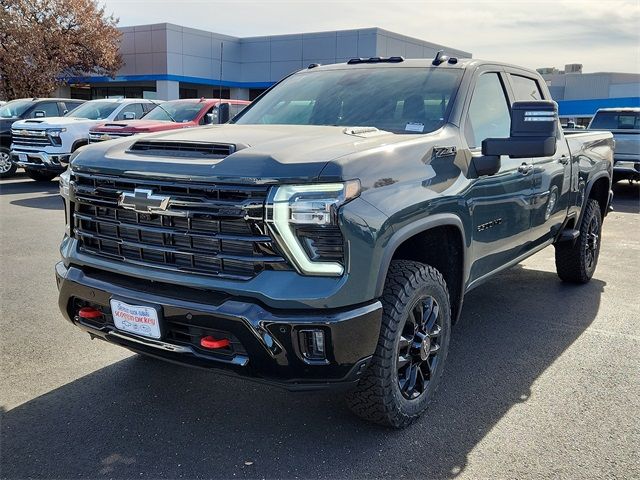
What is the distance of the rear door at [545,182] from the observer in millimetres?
4512

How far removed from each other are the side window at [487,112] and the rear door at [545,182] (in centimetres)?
27

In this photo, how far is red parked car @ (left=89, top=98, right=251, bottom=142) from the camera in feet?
38.0

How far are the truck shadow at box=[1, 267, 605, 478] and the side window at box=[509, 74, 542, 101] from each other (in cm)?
197

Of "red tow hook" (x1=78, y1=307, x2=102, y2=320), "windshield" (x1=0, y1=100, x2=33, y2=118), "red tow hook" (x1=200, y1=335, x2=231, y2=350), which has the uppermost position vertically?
"windshield" (x1=0, y1=100, x2=33, y2=118)

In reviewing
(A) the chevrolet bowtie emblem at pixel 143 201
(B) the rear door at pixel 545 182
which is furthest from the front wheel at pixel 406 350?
(B) the rear door at pixel 545 182

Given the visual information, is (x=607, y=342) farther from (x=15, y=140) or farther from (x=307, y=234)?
(x=15, y=140)

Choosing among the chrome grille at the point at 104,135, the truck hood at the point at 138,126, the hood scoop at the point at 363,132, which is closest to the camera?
the hood scoop at the point at 363,132

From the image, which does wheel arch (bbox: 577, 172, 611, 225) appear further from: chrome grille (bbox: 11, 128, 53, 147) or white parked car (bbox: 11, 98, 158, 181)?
chrome grille (bbox: 11, 128, 53, 147)

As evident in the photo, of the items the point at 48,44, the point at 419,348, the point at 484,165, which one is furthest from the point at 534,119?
the point at 48,44

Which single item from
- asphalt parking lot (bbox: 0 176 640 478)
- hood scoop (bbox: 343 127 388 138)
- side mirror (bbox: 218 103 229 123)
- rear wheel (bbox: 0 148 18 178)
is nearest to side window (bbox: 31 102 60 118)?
rear wheel (bbox: 0 148 18 178)

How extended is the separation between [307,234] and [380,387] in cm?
87

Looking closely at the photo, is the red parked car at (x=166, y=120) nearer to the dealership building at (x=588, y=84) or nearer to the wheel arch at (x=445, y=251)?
the wheel arch at (x=445, y=251)

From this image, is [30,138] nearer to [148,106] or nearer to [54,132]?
[54,132]

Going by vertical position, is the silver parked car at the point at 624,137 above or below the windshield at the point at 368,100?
below
